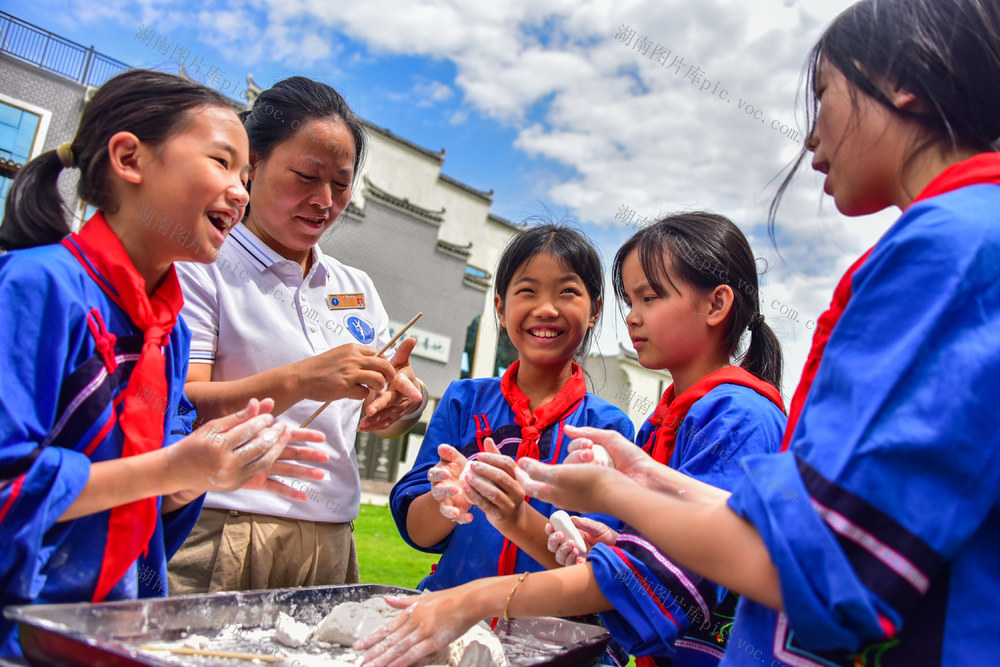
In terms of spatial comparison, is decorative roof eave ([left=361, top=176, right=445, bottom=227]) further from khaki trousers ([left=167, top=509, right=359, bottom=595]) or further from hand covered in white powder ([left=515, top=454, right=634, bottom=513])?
hand covered in white powder ([left=515, top=454, right=634, bottom=513])

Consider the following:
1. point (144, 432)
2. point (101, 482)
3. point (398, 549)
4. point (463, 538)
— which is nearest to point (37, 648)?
point (101, 482)

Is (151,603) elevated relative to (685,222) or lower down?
lower down

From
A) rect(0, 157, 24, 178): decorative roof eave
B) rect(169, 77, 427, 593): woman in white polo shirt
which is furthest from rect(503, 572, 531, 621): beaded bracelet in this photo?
rect(0, 157, 24, 178): decorative roof eave

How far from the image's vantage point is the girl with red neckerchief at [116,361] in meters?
1.23

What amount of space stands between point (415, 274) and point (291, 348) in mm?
16845

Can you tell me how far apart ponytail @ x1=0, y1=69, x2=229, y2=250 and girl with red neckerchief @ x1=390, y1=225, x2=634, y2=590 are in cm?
119

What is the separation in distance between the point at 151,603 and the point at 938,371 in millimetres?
1585

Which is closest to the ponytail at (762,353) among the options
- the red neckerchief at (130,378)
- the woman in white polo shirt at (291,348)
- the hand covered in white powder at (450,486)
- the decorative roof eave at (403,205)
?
the hand covered in white powder at (450,486)

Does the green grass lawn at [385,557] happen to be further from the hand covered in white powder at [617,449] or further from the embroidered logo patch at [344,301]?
the hand covered in white powder at [617,449]

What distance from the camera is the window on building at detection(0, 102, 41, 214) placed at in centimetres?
1182

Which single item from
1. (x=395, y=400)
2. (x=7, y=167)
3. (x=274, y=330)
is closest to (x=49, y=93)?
(x=7, y=167)

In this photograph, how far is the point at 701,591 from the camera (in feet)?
5.26

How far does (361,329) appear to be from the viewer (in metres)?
2.58

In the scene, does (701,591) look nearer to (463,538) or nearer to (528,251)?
(463,538)
